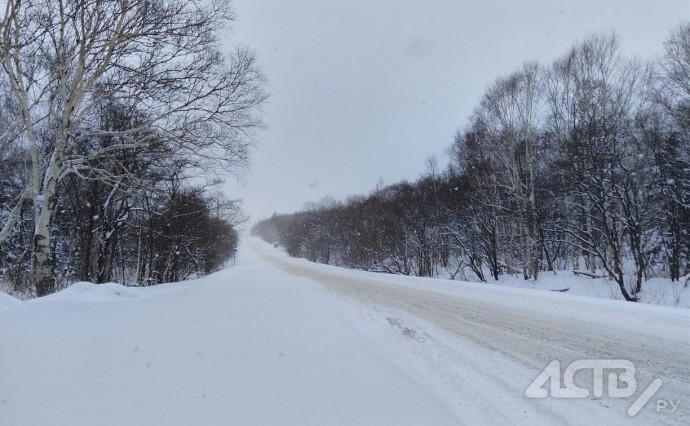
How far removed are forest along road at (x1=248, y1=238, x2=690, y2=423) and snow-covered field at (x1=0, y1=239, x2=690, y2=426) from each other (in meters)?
0.04

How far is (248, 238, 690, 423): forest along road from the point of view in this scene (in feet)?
14.2

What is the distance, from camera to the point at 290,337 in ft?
16.4

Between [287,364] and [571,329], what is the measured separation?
5.33 metres

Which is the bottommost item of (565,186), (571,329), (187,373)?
(571,329)

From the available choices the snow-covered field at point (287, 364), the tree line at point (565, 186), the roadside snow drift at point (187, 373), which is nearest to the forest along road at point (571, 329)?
the snow-covered field at point (287, 364)

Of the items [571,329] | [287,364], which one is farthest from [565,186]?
[287,364]

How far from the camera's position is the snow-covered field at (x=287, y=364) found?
2.75 m

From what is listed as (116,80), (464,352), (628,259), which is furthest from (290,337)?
(628,259)

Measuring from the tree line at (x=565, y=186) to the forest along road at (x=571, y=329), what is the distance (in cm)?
822

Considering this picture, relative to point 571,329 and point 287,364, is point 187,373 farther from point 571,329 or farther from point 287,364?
point 571,329

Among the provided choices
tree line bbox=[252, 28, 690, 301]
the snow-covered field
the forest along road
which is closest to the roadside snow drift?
the snow-covered field

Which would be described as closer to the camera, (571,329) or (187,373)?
(187,373)

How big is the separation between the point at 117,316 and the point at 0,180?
1082 inches

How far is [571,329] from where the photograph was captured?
6.29 m
